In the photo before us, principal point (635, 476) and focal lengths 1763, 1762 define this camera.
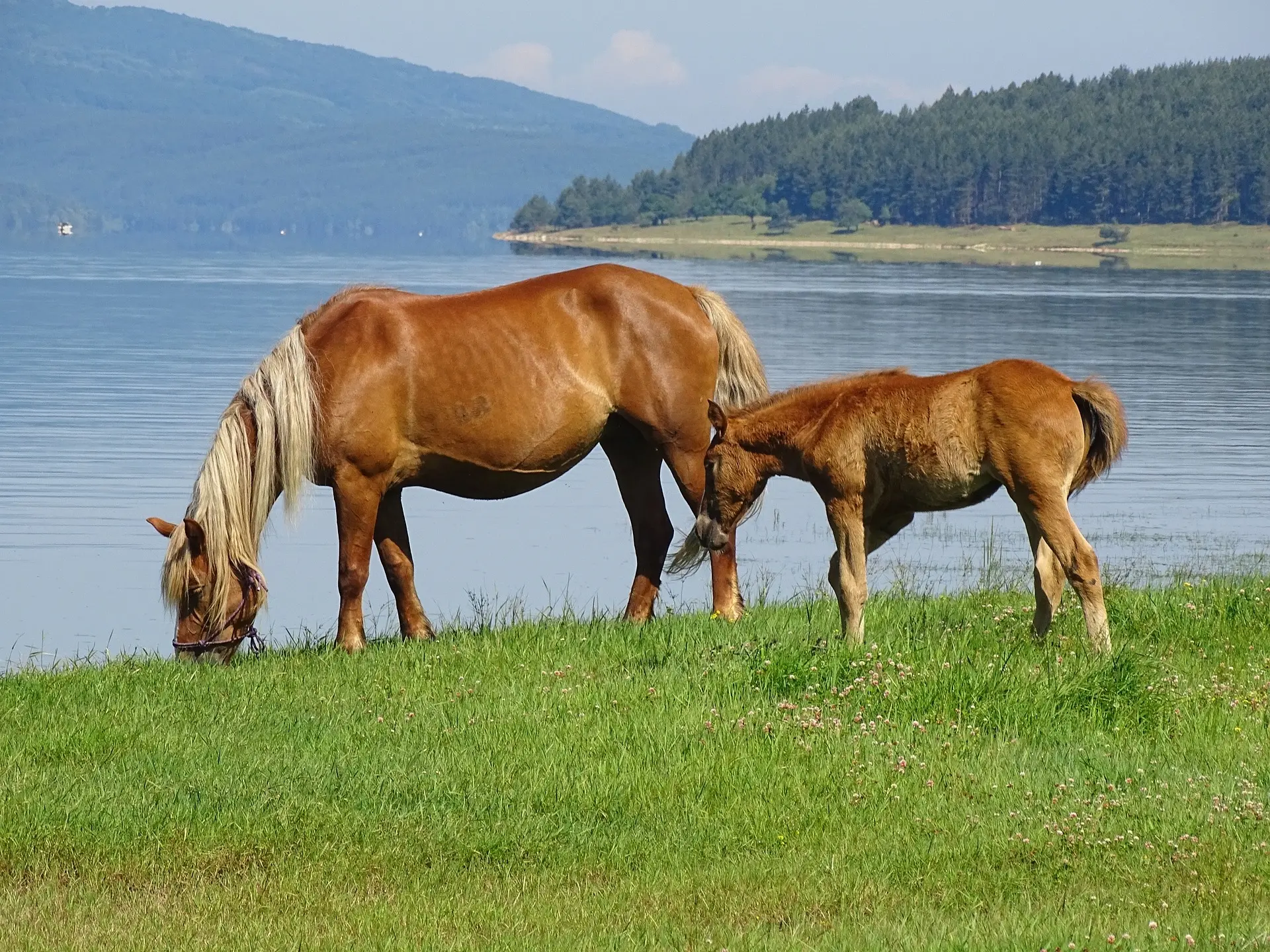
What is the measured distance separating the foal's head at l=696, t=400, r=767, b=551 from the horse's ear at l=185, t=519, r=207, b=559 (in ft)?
8.69

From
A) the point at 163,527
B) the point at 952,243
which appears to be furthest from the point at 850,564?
the point at 952,243

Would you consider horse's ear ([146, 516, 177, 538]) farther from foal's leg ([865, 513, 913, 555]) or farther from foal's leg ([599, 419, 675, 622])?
foal's leg ([865, 513, 913, 555])

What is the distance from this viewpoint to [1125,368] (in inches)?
1462

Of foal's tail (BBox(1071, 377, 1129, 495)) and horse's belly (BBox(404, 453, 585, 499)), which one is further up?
foal's tail (BBox(1071, 377, 1129, 495))

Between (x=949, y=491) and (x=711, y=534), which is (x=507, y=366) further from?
(x=949, y=491)

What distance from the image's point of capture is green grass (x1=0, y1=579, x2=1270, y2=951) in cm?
554

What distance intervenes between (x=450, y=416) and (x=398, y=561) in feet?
3.20

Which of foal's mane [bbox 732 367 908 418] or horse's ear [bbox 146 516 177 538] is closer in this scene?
foal's mane [bbox 732 367 908 418]

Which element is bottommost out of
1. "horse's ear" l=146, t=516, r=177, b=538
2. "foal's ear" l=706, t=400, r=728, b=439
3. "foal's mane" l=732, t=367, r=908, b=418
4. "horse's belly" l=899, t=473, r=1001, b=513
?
"horse's ear" l=146, t=516, r=177, b=538

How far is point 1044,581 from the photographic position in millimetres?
8945

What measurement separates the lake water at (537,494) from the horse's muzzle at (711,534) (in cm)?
253

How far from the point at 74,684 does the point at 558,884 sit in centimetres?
377

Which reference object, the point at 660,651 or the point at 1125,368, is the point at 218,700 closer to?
the point at 660,651

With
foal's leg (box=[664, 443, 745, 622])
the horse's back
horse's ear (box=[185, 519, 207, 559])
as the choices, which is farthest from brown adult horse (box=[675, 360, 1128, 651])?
horse's ear (box=[185, 519, 207, 559])
